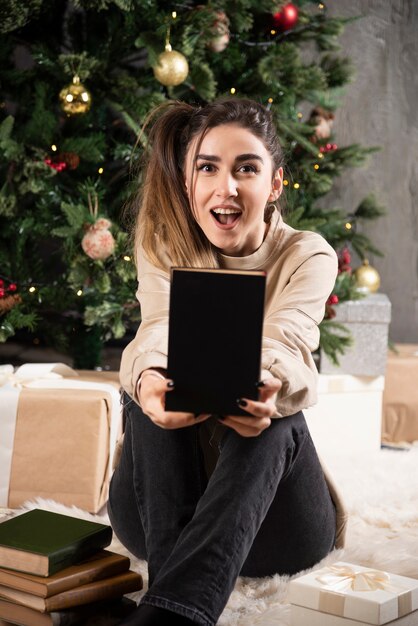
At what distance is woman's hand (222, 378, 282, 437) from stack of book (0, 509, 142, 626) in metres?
0.30

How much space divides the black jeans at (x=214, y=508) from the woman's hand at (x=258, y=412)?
0.12 ft

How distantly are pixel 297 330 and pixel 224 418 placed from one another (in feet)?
0.75

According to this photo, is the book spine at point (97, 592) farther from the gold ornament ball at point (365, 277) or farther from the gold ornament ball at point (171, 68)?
the gold ornament ball at point (365, 277)

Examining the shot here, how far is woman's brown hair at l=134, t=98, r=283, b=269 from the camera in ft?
5.02

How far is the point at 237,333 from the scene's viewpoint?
1078mm

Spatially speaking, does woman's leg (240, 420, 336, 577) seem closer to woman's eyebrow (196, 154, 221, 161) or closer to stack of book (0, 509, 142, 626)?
stack of book (0, 509, 142, 626)

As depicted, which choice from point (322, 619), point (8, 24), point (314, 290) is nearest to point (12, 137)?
point (8, 24)

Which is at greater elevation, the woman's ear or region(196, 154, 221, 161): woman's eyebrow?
region(196, 154, 221, 161): woman's eyebrow

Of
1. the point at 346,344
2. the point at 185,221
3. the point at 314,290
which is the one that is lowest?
the point at 346,344

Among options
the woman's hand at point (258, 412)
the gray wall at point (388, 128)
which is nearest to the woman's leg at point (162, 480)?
the woman's hand at point (258, 412)

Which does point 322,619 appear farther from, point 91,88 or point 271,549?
point 91,88

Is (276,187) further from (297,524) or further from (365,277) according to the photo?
(365,277)

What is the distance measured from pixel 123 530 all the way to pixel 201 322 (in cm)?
53

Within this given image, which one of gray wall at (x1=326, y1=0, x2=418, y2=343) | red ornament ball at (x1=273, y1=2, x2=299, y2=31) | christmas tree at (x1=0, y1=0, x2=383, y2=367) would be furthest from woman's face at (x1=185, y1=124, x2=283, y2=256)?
gray wall at (x1=326, y1=0, x2=418, y2=343)
